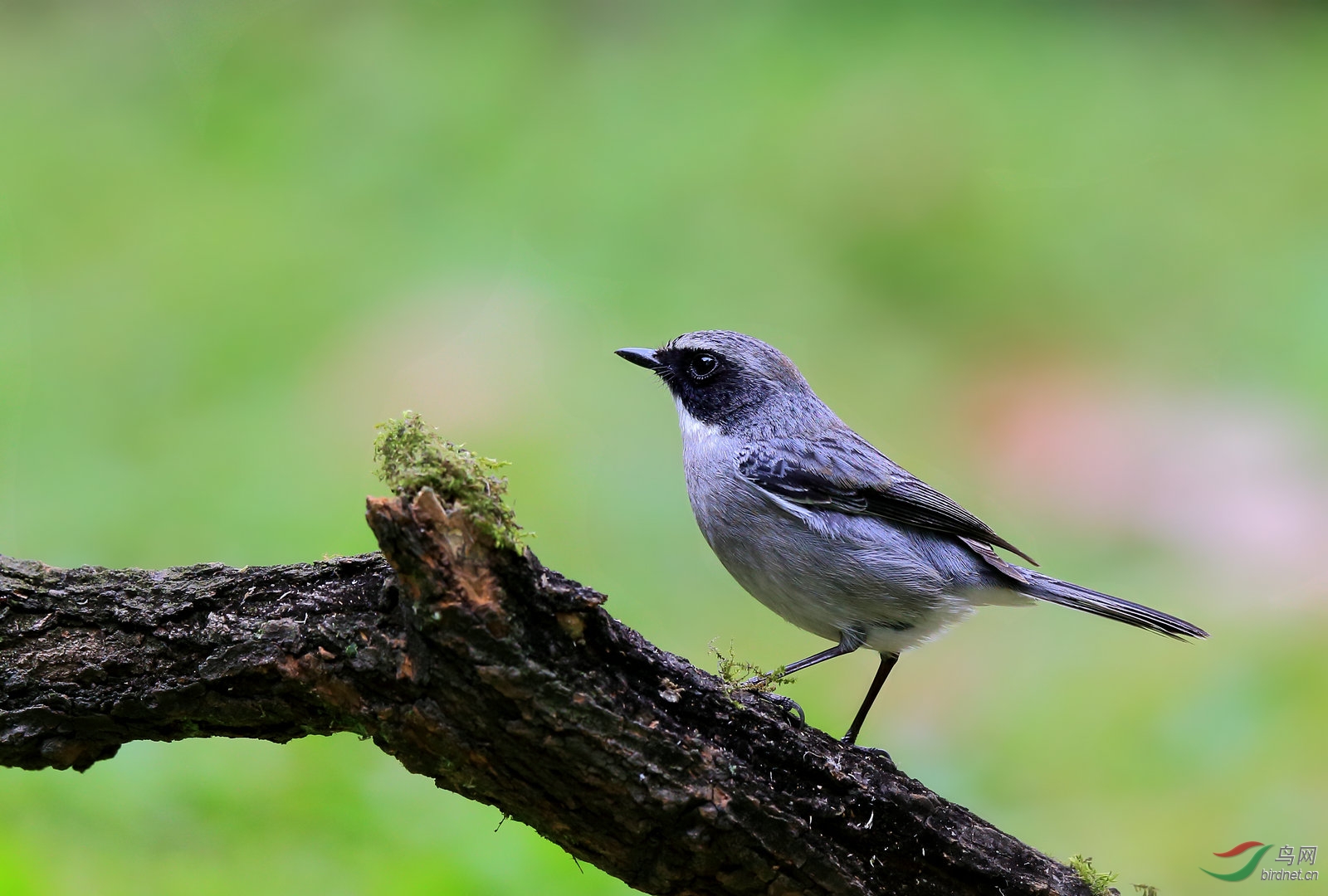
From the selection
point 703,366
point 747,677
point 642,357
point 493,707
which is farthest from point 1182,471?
point 493,707

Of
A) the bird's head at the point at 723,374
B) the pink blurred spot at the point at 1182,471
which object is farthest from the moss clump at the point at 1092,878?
the pink blurred spot at the point at 1182,471

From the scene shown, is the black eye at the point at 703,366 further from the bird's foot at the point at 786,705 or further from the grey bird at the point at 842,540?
the bird's foot at the point at 786,705

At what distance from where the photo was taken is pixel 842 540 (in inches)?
172

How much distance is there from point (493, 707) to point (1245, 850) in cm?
490

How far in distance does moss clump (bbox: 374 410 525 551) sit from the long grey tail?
2564mm

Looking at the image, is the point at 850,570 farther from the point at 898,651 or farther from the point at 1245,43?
the point at 1245,43

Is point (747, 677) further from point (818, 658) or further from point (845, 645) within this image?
point (845, 645)

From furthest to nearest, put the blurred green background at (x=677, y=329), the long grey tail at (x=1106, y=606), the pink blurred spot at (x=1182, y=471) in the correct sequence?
the pink blurred spot at (x=1182, y=471) < the blurred green background at (x=677, y=329) < the long grey tail at (x=1106, y=606)

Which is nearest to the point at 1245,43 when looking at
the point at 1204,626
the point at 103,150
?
the point at 1204,626

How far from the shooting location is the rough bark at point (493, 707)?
2816 mm

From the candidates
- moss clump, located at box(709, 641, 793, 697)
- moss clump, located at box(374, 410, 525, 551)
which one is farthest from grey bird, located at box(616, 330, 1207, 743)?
moss clump, located at box(374, 410, 525, 551)

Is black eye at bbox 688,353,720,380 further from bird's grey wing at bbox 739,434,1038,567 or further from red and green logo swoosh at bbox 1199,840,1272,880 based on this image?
red and green logo swoosh at bbox 1199,840,1272,880

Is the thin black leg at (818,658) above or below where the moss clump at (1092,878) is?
above

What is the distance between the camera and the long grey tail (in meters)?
4.37
